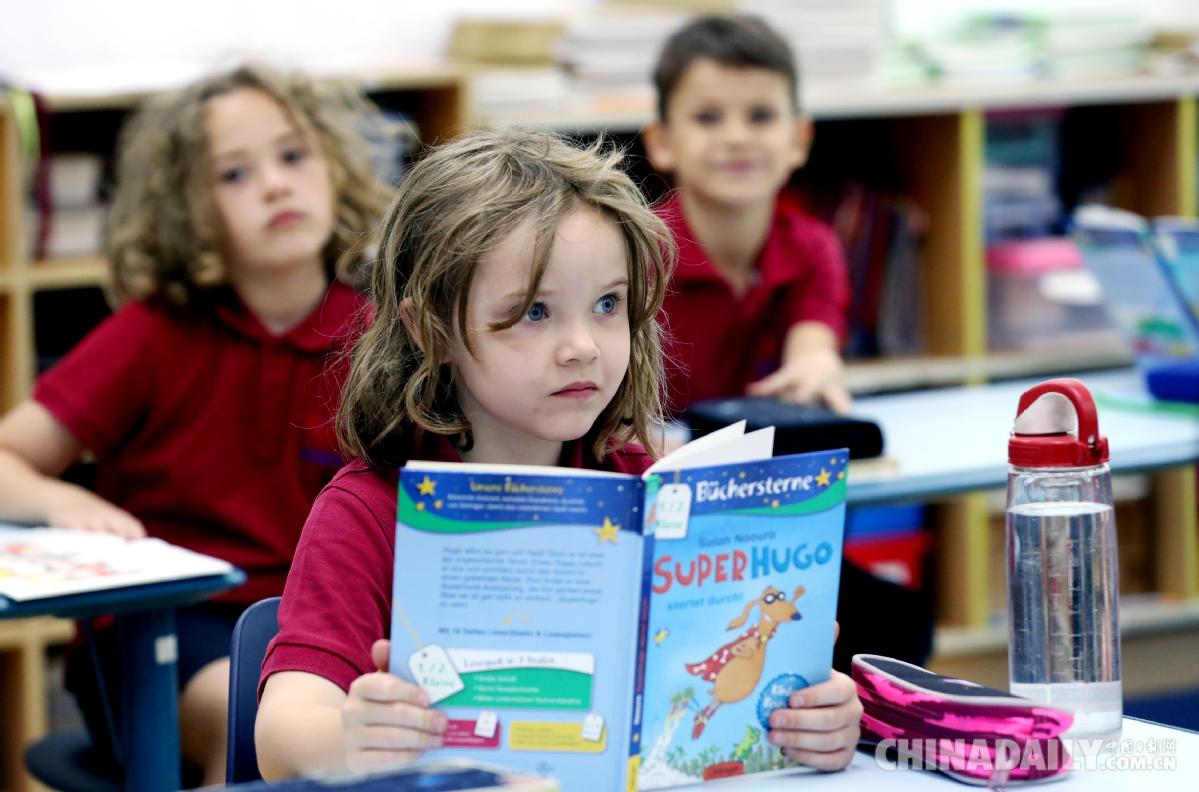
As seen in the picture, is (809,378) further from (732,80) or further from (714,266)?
(732,80)

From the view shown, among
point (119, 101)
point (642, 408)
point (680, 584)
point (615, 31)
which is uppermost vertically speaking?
point (615, 31)

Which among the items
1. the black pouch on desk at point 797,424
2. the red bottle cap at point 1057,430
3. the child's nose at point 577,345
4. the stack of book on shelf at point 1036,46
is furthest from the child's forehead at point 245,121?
the stack of book on shelf at point 1036,46

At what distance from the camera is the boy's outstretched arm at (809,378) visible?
2480 mm

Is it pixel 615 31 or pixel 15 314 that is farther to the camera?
pixel 615 31

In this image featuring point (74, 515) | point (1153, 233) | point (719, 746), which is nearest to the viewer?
point (719, 746)

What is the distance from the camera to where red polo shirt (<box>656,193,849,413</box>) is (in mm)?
2742

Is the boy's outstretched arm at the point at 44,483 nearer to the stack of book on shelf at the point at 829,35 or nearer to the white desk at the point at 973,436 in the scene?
the white desk at the point at 973,436

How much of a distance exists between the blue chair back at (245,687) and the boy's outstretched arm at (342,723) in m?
0.21

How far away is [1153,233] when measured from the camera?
2678 millimetres

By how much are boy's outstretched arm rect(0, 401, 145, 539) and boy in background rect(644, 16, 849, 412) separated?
0.97 metres

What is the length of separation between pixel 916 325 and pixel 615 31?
1.00 meters

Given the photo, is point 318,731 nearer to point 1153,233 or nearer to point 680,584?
point 680,584

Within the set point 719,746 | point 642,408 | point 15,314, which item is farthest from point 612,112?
point 719,746

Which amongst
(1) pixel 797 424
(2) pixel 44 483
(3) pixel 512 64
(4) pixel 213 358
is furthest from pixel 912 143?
(2) pixel 44 483
